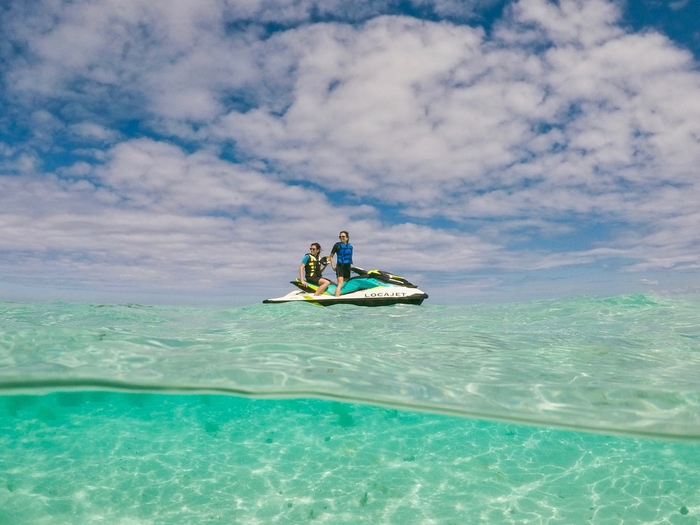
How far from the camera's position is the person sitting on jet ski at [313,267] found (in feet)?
61.4

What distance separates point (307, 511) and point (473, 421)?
13.3 feet

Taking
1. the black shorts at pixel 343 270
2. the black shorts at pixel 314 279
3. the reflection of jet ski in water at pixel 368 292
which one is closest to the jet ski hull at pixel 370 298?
the reflection of jet ski in water at pixel 368 292

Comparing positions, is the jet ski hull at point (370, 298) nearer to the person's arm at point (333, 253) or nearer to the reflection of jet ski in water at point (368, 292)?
the reflection of jet ski in water at point (368, 292)

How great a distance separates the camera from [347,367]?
A: 795cm

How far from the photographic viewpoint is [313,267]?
1884 cm

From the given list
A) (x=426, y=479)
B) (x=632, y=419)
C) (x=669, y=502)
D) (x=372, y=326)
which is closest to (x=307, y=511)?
(x=426, y=479)

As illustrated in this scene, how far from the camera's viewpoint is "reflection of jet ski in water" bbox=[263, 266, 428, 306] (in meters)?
18.1

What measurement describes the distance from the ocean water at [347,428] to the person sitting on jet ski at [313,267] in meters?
7.79

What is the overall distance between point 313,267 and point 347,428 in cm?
1111

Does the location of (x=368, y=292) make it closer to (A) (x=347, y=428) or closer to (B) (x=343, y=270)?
(B) (x=343, y=270)

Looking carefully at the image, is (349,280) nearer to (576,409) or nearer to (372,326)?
(372,326)

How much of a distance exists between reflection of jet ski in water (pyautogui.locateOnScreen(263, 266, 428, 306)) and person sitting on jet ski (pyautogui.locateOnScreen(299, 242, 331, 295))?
0.71 ft

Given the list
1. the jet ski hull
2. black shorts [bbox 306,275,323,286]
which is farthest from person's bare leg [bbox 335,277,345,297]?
black shorts [bbox 306,275,323,286]

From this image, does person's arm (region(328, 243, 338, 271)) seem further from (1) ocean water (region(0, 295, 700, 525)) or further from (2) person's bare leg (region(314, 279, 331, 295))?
(1) ocean water (region(0, 295, 700, 525))
